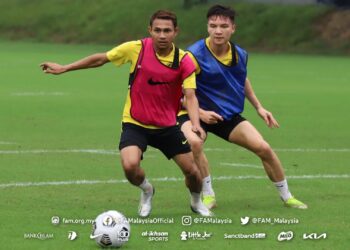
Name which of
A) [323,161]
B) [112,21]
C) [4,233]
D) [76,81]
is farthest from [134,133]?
[112,21]

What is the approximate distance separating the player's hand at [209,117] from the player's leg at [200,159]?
0.15 m

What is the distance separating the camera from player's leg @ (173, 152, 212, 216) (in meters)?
11.0

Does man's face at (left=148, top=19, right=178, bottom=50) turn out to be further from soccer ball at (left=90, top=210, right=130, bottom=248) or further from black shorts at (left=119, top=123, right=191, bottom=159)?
soccer ball at (left=90, top=210, right=130, bottom=248)

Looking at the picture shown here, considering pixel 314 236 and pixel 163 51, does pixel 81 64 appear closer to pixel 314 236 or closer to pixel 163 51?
pixel 163 51

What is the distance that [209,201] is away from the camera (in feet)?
37.7

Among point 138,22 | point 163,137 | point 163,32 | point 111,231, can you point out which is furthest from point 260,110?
point 138,22

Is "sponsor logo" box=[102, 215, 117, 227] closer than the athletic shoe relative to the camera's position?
Yes

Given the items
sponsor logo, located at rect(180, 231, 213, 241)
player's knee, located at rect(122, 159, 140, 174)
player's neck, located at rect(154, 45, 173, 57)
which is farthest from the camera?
player's neck, located at rect(154, 45, 173, 57)

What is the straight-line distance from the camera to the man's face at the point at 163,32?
1077cm

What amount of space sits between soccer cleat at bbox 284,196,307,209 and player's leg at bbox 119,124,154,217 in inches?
60.6

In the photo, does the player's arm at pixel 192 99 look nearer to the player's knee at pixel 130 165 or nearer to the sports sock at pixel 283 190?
the player's knee at pixel 130 165

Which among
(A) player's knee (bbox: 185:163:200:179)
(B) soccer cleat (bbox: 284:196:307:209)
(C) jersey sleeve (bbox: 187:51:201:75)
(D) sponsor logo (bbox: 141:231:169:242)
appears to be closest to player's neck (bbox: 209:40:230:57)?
(C) jersey sleeve (bbox: 187:51:201:75)

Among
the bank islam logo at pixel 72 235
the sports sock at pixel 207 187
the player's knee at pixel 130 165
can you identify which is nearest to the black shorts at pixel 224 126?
the sports sock at pixel 207 187

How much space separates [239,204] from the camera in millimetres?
11695
